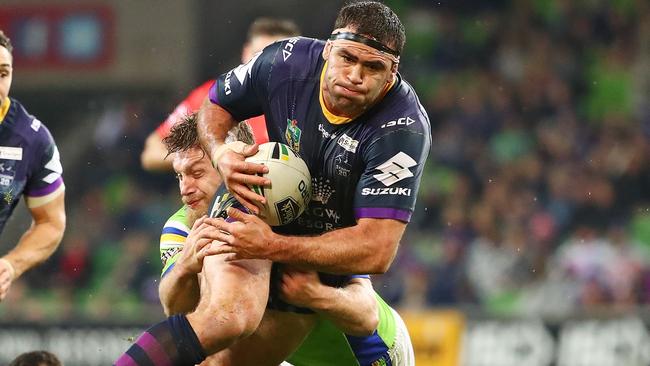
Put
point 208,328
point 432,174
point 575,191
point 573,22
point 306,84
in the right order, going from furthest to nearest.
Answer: point 573,22 < point 432,174 < point 575,191 < point 306,84 < point 208,328

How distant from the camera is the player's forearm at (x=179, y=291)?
5.06m

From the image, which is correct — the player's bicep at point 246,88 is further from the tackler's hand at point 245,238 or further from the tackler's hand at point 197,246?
the tackler's hand at point 245,238

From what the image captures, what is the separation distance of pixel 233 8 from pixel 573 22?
4.36 m

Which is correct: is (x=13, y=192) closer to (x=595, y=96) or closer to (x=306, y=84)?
(x=306, y=84)

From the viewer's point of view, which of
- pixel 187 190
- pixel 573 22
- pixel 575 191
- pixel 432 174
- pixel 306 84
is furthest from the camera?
pixel 573 22

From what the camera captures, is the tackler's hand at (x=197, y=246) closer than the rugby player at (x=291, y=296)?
Yes

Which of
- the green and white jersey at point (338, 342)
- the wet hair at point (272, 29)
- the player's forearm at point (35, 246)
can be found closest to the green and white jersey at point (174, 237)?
the green and white jersey at point (338, 342)

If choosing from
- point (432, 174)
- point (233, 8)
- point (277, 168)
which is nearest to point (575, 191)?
point (432, 174)

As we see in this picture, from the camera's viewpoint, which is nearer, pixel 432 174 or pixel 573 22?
pixel 432 174

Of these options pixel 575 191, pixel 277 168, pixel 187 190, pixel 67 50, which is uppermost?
pixel 277 168

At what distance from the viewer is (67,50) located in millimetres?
16266

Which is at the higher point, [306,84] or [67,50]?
[306,84]

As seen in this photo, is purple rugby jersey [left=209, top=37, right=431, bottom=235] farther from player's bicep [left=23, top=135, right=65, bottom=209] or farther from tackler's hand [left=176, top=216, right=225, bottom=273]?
player's bicep [left=23, top=135, right=65, bottom=209]

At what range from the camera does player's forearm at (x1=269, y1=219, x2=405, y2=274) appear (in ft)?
15.4
